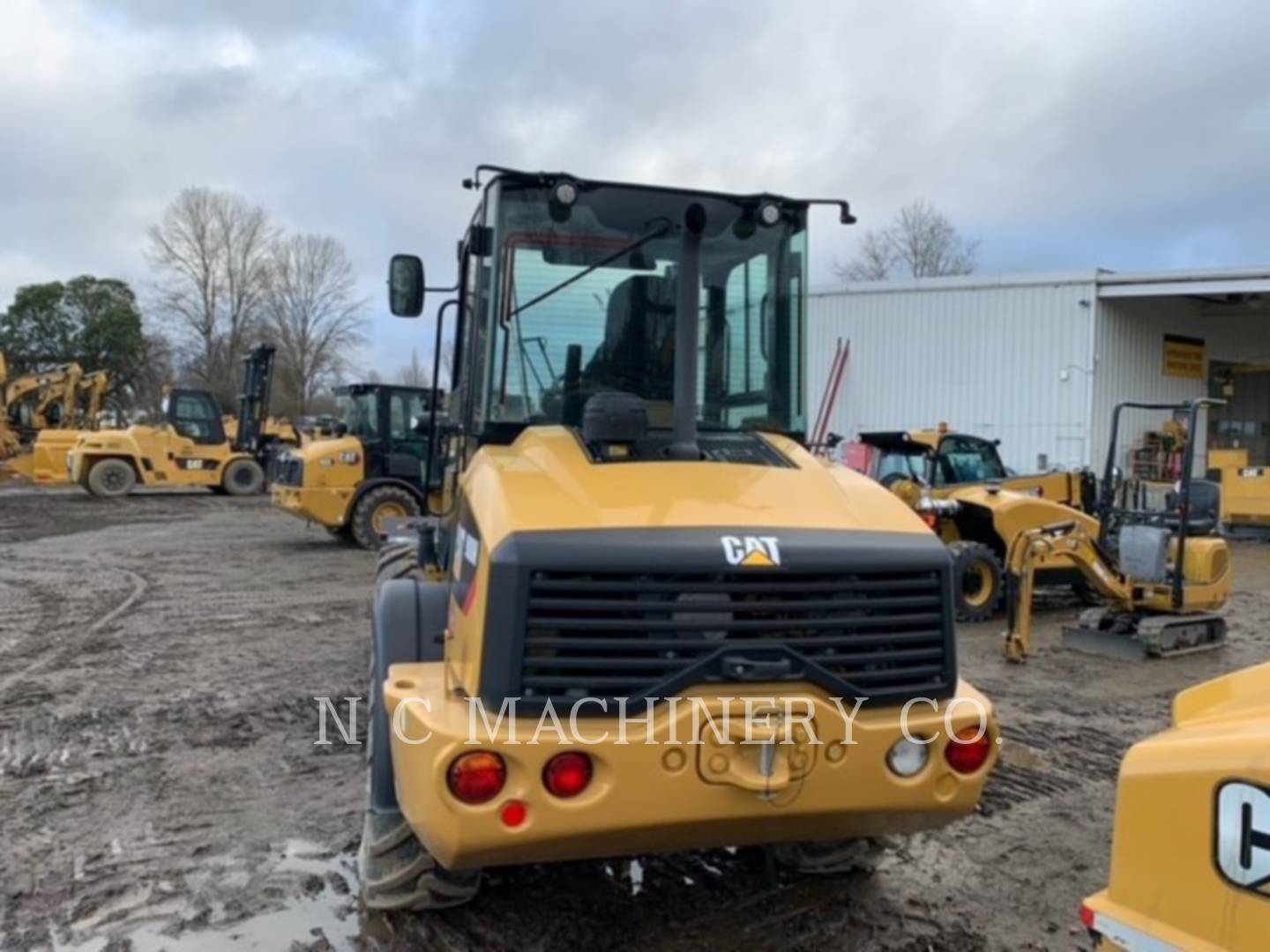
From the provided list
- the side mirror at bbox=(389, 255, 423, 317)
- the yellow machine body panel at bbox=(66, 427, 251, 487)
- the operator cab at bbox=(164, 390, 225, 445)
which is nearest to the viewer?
the side mirror at bbox=(389, 255, 423, 317)

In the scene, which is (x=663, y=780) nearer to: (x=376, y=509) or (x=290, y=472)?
(x=376, y=509)

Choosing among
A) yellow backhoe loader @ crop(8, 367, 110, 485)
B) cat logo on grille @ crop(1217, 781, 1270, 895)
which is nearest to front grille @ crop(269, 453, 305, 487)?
yellow backhoe loader @ crop(8, 367, 110, 485)

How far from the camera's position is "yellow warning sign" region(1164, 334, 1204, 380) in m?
20.4

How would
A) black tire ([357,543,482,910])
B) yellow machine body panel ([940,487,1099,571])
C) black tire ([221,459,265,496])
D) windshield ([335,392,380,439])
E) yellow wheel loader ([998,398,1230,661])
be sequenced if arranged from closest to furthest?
black tire ([357,543,482,910]), yellow wheel loader ([998,398,1230,661]), yellow machine body panel ([940,487,1099,571]), windshield ([335,392,380,439]), black tire ([221,459,265,496])

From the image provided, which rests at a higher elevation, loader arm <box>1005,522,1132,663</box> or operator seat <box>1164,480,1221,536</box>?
operator seat <box>1164,480,1221,536</box>

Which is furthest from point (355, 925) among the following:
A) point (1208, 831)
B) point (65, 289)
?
point (65, 289)

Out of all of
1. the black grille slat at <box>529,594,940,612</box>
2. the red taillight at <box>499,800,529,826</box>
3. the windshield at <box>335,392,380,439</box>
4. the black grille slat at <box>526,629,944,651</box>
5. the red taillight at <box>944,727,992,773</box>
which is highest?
the windshield at <box>335,392,380,439</box>

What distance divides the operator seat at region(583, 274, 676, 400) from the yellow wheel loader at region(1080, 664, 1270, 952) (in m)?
2.28

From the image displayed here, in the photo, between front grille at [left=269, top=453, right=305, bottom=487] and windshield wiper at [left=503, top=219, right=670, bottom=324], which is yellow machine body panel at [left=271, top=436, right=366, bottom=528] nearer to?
front grille at [left=269, top=453, right=305, bottom=487]

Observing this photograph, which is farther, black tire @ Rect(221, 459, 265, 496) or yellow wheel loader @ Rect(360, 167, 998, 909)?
black tire @ Rect(221, 459, 265, 496)

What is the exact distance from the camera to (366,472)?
1361 centimetres

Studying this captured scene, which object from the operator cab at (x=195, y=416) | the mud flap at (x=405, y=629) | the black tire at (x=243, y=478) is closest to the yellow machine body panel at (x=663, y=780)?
the mud flap at (x=405, y=629)

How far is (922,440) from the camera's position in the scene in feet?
36.9

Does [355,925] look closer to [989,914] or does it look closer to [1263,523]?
[989,914]
